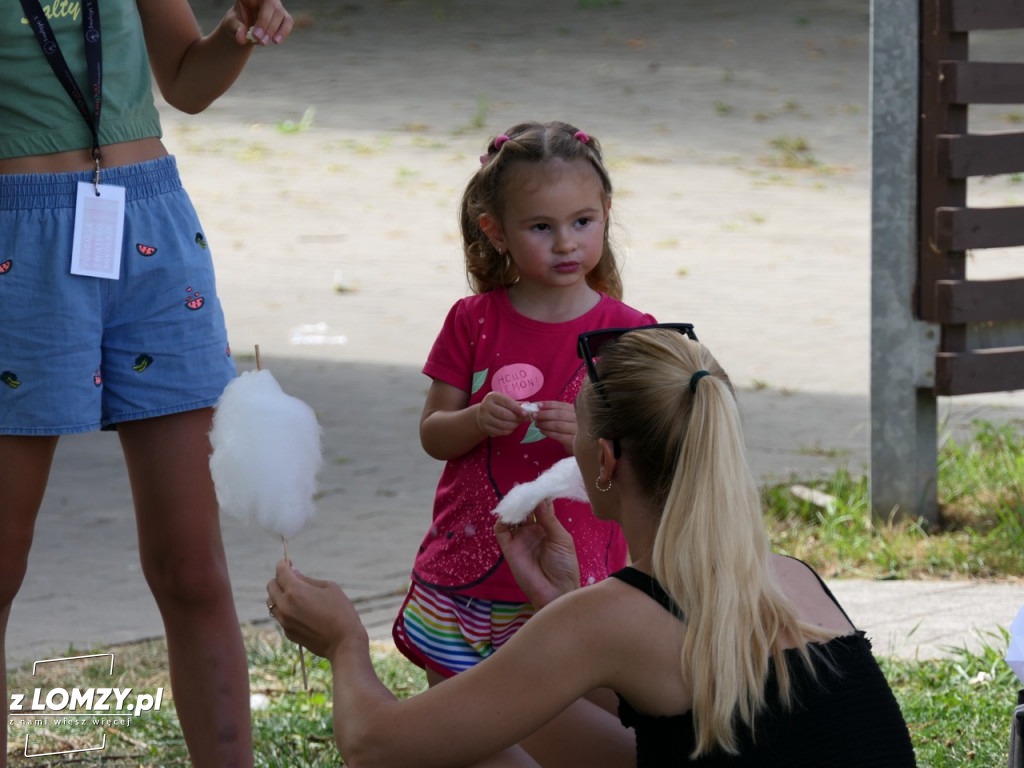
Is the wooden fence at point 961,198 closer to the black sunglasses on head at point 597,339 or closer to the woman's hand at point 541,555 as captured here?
the woman's hand at point 541,555

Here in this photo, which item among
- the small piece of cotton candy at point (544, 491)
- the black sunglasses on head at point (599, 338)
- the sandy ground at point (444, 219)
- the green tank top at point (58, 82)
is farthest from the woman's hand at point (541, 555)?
the green tank top at point (58, 82)

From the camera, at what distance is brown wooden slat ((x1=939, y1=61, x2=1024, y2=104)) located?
17.8 feet

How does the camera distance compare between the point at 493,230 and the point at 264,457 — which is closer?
the point at 264,457

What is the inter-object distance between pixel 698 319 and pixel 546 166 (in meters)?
6.31

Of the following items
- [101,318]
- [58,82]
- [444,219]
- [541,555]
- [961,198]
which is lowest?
[444,219]

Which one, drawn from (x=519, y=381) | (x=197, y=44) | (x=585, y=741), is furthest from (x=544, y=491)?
(x=197, y=44)

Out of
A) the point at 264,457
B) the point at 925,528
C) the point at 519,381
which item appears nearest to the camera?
the point at 264,457

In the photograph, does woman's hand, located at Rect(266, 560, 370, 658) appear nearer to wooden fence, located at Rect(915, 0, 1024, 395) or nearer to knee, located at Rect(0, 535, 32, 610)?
knee, located at Rect(0, 535, 32, 610)

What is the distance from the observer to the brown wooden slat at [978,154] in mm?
5418

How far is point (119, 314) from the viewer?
3.05 m

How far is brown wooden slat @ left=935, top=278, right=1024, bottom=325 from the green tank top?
3180 mm

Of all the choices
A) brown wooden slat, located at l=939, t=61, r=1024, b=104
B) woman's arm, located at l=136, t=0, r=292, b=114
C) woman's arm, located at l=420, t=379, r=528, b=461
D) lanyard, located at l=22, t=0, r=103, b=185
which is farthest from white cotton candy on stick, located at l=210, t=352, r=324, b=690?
brown wooden slat, located at l=939, t=61, r=1024, b=104

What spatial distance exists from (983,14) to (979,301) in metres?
0.94

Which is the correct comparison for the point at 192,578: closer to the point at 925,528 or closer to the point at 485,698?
the point at 485,698
